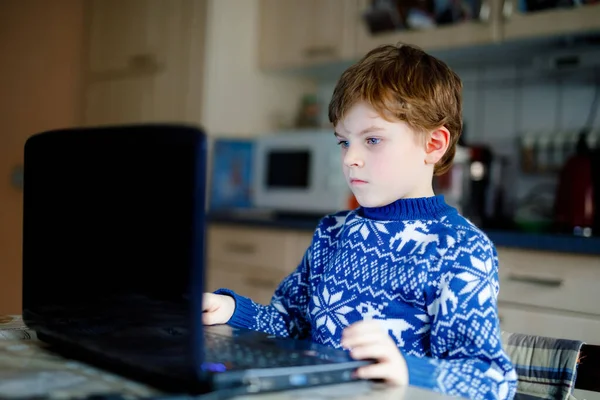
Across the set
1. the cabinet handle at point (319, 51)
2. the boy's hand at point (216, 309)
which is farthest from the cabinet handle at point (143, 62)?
the boy's hand at point (216, 309)

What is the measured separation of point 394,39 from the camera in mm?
2617

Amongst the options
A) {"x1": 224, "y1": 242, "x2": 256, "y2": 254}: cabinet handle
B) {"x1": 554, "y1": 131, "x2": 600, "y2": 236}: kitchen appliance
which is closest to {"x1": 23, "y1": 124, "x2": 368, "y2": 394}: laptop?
{"x1": 554, "y1": 131, "x2": 600, "y2": 236}: kitchen appliance

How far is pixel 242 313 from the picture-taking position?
922mm

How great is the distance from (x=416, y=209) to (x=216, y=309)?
0.29m

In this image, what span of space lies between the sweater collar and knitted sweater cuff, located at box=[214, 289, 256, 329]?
22 centimetres

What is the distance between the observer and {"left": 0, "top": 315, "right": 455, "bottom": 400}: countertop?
52 centimetres

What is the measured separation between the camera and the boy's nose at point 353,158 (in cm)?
83

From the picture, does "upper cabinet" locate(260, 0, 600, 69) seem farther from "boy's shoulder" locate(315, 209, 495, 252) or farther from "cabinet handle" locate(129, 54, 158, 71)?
"boy's shoulder" locate(315, 209, 495, 252)

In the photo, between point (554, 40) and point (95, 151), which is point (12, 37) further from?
point (95, 151)

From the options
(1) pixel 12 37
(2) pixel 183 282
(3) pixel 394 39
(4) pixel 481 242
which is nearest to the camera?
(2) pixel 183 282

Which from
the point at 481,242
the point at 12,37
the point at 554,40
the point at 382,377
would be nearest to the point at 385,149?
the point at 481,242

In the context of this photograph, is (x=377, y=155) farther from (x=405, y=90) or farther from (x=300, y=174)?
(x=300, y=174)

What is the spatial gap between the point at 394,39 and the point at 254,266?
40.7 inches

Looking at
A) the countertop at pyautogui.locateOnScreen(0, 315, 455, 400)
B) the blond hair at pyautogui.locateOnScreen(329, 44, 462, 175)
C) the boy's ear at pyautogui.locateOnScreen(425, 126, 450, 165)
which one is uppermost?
the blond hair at pyautogui.locateOnScreen(329, 44, 462, 175)
